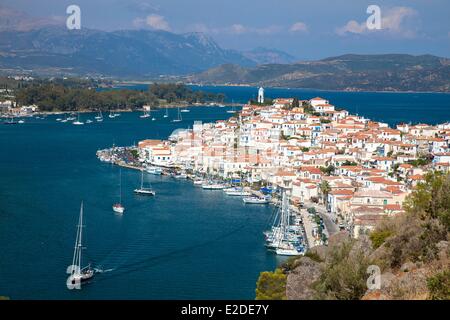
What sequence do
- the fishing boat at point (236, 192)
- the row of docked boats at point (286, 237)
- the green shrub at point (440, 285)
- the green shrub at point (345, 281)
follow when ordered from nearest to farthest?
1. the green shrub at point (440, 285)
2. the green shrub at point (345, 281)
3. the row of docked boats at point (286, 237)
4. the fishing boat at point (236, 192)

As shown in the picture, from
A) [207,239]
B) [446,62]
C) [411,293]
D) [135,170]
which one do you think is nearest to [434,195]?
[411,293]

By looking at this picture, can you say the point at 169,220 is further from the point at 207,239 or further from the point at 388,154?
the point at 388,154

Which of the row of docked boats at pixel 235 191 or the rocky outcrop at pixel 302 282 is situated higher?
the rocky outcrop at pixel 302 282

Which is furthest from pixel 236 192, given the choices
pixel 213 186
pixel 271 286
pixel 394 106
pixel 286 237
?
pixel 394 106

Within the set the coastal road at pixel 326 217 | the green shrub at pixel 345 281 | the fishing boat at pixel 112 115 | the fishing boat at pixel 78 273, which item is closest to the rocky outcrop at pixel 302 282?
the green shrub at pixel 345 281

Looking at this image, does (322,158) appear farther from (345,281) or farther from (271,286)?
(345,281)

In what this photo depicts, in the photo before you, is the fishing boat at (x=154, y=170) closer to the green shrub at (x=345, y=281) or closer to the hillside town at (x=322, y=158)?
the hillside town at (x=322, y=158)
